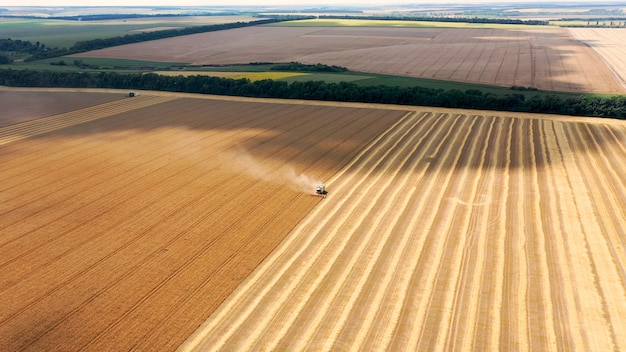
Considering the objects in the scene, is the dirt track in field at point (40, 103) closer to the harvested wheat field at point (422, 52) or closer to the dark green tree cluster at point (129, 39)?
the harvested wheat field at point (422, 52)

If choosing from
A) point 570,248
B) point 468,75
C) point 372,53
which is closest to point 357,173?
point 570,248

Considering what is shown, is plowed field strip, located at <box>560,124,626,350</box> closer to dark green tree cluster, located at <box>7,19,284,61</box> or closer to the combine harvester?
the combine harvester

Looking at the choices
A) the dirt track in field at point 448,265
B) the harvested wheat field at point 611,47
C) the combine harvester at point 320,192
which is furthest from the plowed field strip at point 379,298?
the harvested wheat field at point 611,47

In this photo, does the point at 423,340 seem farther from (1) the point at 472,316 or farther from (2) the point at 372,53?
(2) the point at 372,53

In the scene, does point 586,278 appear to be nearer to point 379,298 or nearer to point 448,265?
point 448,265

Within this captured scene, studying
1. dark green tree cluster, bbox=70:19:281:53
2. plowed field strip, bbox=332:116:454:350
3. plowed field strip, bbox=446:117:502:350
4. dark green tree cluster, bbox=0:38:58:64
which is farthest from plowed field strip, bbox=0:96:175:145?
dark green tree cluster, bbox=70:19:281:53

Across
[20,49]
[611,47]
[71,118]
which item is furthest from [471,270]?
[20,49]
